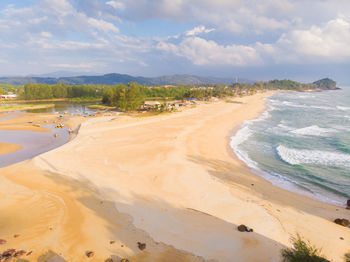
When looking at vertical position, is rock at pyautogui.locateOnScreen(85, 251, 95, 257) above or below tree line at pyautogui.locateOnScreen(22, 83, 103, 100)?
below

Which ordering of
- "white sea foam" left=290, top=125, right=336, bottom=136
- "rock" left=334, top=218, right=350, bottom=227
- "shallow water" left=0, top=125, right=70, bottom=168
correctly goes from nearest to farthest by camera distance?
"rock" left=334, top=218, right=350, bottom=227 < "shallow water" left=0, top=125, right=70, bottom=168 < "white sea foam" left=290, top=125, right=336, bottom=136

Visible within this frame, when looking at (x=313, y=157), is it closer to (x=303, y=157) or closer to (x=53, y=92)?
(x=303, y=157)

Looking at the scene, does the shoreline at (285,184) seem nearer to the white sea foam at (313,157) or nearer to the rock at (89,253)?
the white sea foam at (313,157)

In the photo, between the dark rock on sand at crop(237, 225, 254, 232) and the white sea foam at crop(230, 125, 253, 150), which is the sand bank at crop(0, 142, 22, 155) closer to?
the dark rock on sand at crop(237, 225, 254, 232)

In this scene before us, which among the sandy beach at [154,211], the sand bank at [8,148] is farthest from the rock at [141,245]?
the sand bank at [8,148]

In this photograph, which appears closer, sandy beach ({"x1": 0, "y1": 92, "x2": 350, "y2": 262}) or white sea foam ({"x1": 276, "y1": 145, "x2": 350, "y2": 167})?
sandy beach ({"x1": 0, "y1": 92, "x2": 350, "y2": 262})

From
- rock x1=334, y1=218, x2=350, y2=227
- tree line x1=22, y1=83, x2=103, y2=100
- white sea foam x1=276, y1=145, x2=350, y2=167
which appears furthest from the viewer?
tree line x1=22, y1=83, x2=103, y2=100

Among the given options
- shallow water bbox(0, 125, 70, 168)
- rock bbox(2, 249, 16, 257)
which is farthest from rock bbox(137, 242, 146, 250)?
shallow water bbox(0, 125, 70, 168)

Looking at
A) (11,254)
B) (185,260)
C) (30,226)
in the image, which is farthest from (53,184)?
(185,260)
